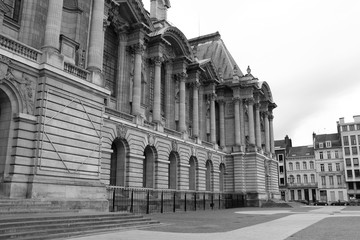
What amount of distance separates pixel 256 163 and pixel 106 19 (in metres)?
28.8

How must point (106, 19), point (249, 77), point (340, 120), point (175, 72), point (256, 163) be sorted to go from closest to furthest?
point (106, 19) < point (175, 72) < point (256, 163) < point (249, 77) < point (340, 120)

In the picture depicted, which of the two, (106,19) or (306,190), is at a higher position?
(106,19)

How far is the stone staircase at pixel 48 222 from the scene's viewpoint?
35.2 ft

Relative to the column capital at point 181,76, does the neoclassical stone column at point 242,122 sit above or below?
below

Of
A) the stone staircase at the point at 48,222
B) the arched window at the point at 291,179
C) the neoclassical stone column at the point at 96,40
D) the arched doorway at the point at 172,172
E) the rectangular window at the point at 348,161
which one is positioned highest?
the neoclassical stone column at the point at 96,40

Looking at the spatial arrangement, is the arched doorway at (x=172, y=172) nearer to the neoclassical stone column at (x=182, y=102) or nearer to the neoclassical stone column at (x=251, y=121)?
the neoclassical stone column at (x=182, y=102)

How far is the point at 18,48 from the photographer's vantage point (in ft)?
54.9

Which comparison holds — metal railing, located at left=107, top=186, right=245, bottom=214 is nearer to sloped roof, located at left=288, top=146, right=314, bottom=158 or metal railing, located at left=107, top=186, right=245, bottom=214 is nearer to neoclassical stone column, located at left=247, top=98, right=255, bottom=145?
neoclassical stone column, located at left=247, top=98, right=255, bottom=145

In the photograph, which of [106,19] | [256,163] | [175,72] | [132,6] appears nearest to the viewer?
[106,19]

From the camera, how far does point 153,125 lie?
31.6 metres

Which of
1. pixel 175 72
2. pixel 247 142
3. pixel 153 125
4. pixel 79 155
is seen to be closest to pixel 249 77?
pixel 247 142

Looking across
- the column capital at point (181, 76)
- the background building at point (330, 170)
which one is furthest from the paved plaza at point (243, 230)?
the background building at point (330, 170)

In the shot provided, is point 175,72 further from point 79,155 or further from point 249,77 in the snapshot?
point 79,155

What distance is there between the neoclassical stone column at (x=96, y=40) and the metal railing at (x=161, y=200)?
28.0 ft
